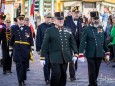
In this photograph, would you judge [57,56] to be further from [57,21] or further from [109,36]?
[109,36]

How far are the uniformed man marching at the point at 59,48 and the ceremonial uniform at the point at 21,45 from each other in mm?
1996

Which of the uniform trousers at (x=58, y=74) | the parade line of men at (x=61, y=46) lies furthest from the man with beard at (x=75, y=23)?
the uniform trousers at (x=58, y=74)

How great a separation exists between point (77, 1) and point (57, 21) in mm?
35057

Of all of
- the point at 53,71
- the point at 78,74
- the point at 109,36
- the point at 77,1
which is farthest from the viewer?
the point at 77,1

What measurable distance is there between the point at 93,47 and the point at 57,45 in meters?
1.50

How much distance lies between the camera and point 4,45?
49.0 feet

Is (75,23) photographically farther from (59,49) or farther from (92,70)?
(59,49)

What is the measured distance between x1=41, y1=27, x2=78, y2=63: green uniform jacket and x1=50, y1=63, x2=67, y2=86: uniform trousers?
108 millimetres

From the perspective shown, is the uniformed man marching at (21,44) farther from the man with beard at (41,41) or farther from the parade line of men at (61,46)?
the man with beard at (41,41)

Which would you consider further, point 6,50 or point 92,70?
point 6,50

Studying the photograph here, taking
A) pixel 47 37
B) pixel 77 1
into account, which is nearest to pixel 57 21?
pixel 47 37

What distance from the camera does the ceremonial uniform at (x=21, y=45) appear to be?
1205cm

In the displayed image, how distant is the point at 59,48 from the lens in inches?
396

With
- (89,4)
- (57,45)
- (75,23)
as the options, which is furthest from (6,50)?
(89,4)
